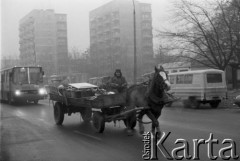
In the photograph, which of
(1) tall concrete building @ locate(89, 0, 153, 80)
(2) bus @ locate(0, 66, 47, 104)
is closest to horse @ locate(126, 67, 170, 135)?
Result: (2) bus @ locate(0, 66, 47, 104)

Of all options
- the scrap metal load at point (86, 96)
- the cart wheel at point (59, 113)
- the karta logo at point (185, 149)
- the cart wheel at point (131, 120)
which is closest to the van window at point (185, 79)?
the scrap metal load at point (86, 96)

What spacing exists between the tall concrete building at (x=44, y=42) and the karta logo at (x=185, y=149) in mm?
57285

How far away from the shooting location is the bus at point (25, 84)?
2670 centimetres

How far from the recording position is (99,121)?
1136cm

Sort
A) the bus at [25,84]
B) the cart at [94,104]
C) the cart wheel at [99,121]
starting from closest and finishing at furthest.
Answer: the cart at [94,104], the cart wheel at [99,121], the bus at [25,84]

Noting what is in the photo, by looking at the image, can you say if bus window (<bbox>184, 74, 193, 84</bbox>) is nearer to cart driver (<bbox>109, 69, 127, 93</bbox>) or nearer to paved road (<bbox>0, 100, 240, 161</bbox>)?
paved road (<bbox>0, 100, 240, 161</bbox>)

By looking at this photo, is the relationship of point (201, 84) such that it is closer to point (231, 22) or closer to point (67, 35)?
point (231, 22)

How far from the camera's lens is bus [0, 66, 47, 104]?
26.7m

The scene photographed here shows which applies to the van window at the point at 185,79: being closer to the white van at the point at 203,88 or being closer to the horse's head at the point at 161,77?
the white van at the point at 203,88

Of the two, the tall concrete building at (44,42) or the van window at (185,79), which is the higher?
the tall concrete building at (44,42)

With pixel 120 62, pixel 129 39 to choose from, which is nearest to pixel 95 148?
pixel 120 62

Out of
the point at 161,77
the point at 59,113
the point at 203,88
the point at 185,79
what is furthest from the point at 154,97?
→ the point at 185,79

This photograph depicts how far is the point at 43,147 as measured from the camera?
946cm

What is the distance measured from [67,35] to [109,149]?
220 feet
